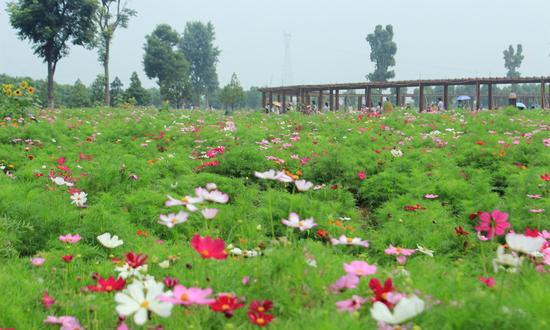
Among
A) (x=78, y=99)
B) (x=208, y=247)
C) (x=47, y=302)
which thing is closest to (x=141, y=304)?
(x=208, y=247)

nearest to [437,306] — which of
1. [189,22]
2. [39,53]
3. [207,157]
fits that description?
[207,157]

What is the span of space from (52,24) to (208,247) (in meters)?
29.8

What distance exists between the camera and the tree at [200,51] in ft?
230

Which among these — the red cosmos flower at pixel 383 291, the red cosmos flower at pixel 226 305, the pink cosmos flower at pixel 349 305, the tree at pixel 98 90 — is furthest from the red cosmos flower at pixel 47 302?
the tree at pixel 98 90

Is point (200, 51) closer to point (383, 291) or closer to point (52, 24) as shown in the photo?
point (52, 24)

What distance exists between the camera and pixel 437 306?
1746mm

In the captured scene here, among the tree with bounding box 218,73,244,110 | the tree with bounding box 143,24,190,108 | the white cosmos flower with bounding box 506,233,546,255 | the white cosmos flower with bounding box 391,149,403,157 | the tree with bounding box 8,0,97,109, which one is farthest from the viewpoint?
the tree with bounding box 218,73,244,110

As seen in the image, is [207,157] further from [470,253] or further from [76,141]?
[470,253]

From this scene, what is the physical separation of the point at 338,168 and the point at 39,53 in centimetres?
2785

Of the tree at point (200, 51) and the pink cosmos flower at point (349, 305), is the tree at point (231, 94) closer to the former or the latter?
the tree at point (200, 51)

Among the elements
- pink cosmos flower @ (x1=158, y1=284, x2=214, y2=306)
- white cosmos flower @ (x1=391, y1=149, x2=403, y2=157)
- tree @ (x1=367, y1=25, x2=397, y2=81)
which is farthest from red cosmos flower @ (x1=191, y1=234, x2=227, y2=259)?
tree @ (x1=367, y1=25, x2=397, y2=81)

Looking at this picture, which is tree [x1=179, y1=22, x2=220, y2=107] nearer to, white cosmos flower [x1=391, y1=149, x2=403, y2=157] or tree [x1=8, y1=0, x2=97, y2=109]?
tree [x1=8, y1=0, x2=97, y2=109]

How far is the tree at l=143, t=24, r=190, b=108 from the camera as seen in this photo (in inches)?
2181

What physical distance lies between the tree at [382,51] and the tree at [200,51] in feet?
76.4
